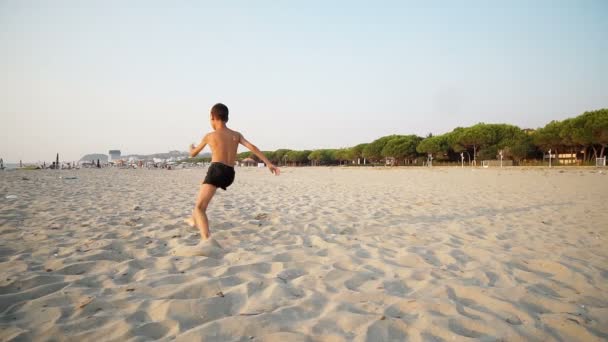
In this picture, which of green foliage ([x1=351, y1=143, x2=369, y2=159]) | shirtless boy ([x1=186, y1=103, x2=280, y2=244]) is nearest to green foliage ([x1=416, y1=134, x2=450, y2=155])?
green foliage ([x1=351, y1=143, x2=369, y2=159])

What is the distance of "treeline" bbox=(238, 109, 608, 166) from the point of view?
36.1 metres

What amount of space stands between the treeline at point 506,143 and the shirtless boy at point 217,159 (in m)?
43.7

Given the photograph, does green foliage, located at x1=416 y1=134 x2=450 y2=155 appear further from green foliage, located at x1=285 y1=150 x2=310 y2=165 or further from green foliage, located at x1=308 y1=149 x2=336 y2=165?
green foliage, located at x1=285 y1=150 x2=310 y2=165

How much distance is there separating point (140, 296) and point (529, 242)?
14.1 feet

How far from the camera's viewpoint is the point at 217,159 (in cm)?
408

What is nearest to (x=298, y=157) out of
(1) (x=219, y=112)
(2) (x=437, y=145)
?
(2) (x=437, y=145)

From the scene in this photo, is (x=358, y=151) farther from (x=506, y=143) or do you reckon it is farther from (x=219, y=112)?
(x=219, y=112)

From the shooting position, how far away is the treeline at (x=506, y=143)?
1421 inches

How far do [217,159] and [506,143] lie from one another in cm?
5583

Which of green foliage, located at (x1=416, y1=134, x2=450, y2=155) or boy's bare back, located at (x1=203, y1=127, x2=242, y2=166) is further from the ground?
green foliage, located at (x1=416, y1=134, x2=450, y2=155)

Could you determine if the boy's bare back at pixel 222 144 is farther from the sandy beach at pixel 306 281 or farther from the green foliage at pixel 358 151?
the green foliage at pixel 358 151

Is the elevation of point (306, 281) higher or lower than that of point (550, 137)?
lower

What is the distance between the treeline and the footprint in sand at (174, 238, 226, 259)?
4422 centimetres

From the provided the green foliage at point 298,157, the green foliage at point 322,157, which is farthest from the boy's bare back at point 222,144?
the green foliage at point 298,157
